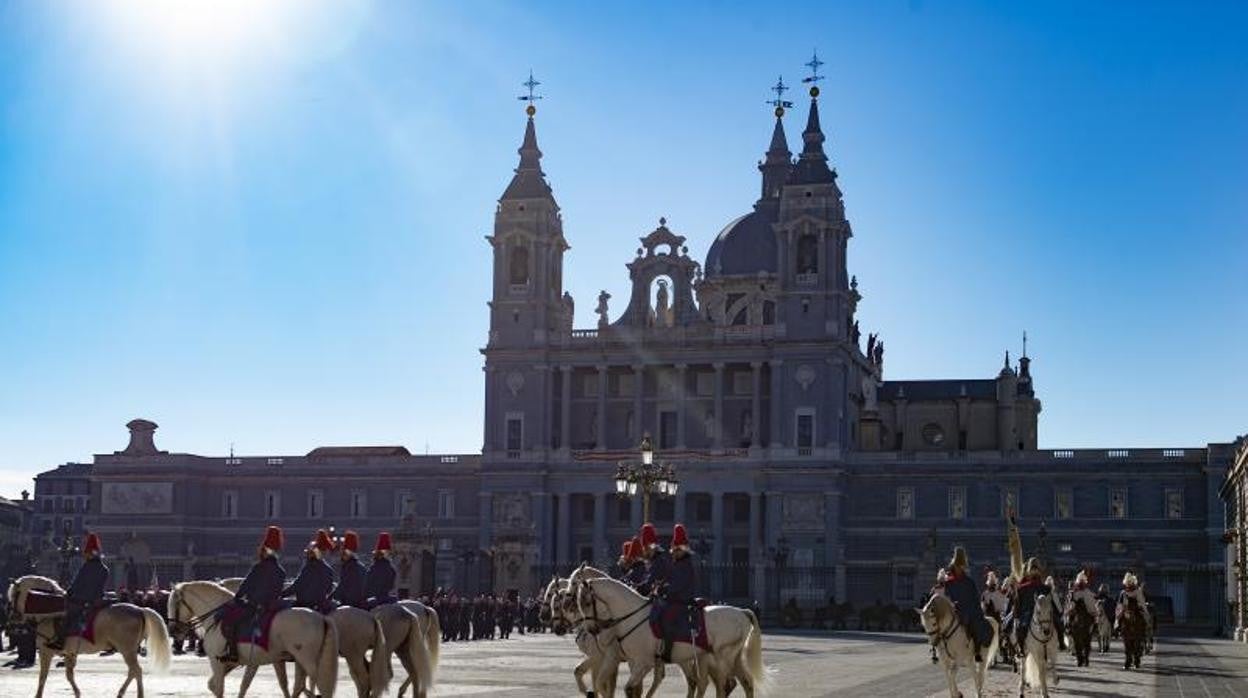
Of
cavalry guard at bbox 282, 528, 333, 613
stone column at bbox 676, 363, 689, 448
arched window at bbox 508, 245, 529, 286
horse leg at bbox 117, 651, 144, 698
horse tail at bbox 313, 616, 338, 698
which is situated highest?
arched window at bbox 508, 245, 529, 286

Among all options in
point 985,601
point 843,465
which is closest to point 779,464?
point 843,465

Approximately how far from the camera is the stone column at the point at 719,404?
93938 mm

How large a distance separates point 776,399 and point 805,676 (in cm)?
5733

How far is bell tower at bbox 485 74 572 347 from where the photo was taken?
95.7 meters

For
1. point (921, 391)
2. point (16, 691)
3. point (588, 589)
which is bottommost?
point (16, 691)

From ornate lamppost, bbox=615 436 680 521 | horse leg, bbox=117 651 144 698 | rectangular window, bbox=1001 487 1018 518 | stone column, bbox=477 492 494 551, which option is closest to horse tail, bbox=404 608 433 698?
horse leg, bbox=117 651 144 698

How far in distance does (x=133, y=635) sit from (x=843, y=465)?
221ft

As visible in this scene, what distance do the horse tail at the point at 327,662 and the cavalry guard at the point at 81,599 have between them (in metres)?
4.47

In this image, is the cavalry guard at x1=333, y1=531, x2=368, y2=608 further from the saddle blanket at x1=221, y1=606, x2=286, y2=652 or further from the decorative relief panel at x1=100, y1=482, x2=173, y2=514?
the decorative relief panel at x1=100, y1=482, x2=173, y2=514

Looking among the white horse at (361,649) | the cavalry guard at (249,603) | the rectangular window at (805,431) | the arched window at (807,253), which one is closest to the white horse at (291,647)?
the cavalry guard at (249,603)

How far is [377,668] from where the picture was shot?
23.1 meters

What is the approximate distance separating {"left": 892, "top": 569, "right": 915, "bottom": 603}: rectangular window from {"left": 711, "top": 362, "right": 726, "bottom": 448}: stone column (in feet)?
39.0

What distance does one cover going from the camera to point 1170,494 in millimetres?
86688

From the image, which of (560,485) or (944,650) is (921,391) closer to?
(560,485)
